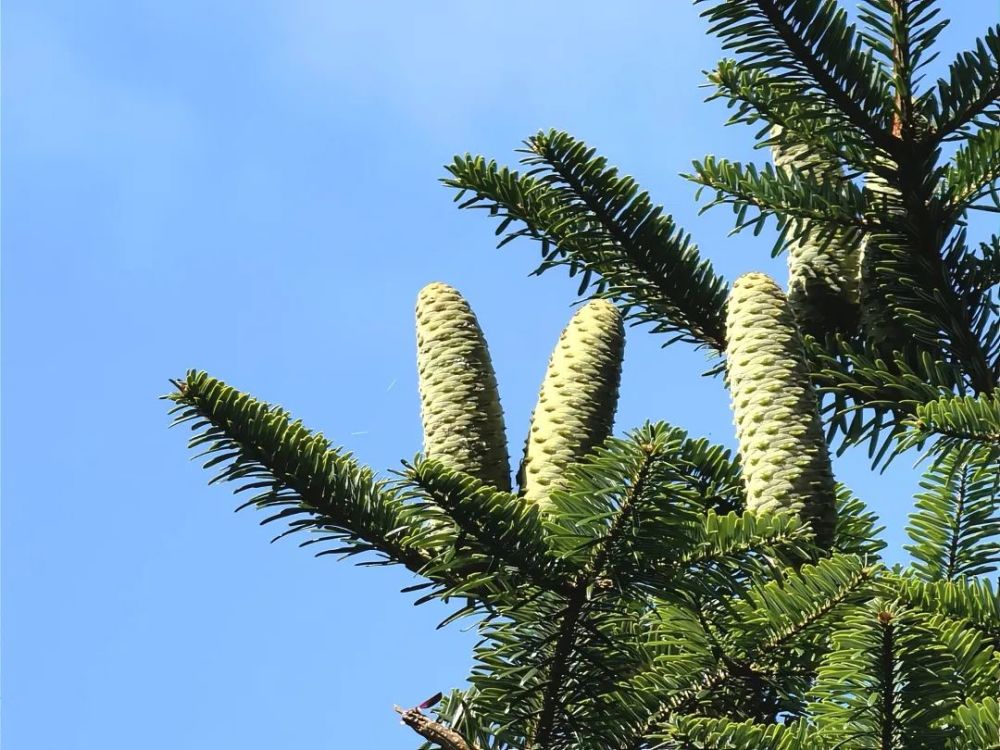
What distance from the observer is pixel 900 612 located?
1532mm

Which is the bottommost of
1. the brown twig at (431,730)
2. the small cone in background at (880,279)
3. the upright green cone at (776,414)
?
the brown twig at (431,730)

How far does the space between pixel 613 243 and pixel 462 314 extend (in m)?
0.56

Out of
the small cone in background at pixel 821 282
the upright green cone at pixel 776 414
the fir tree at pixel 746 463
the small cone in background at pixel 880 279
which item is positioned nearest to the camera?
the fir tree at pixel 746 463

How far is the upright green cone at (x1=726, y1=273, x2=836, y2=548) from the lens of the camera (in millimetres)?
1944

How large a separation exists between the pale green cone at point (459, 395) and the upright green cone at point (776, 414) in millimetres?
381

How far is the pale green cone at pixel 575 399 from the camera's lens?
198 centimetres

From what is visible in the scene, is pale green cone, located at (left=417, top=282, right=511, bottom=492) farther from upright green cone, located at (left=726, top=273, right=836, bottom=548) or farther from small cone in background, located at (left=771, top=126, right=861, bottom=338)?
small cone in background, located at (left=771, top=126, right=861, bottom=338)

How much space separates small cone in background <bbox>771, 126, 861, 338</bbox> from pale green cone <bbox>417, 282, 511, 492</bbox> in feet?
2.57

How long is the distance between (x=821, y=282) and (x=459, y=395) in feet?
3.08

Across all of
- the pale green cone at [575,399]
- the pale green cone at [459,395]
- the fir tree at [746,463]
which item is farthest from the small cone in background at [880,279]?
the pale green cone at [459,395]

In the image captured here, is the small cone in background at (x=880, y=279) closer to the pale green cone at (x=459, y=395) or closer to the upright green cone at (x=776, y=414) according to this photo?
the upright green cone at (x=776, y=414)

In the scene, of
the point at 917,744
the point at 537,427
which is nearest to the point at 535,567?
the point at 537,427

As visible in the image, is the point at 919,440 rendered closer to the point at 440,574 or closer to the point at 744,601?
the point at 744,601

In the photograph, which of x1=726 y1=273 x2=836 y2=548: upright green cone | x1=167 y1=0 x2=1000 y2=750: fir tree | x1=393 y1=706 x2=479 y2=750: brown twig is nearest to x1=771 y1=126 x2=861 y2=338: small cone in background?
x1=167 y1=0 x2=1000 y2=750: fir tree
